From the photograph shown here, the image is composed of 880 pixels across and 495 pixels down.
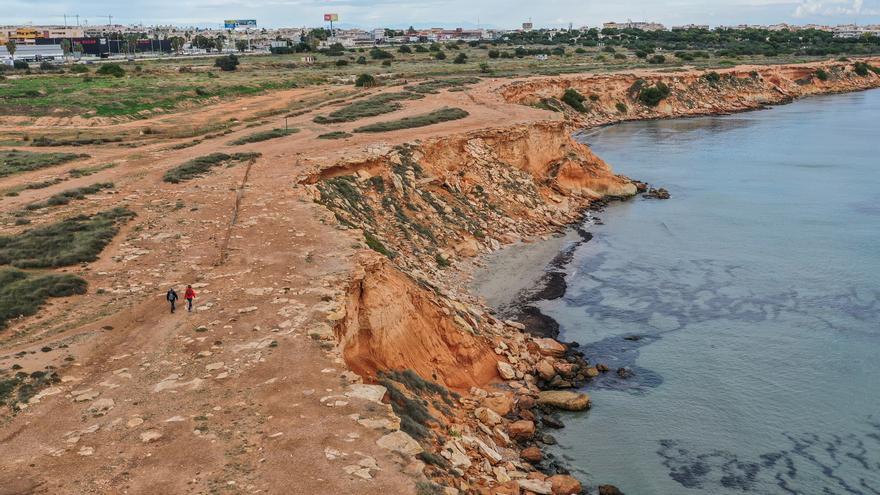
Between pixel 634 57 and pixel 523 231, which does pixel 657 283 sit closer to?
pixel 523 231

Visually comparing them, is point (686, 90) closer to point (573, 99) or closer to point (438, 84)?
point (573, 99)

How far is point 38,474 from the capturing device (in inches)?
487

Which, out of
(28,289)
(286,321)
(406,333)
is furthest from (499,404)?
(28,289)

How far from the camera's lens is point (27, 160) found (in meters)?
39.1

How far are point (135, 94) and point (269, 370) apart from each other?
54111 mm

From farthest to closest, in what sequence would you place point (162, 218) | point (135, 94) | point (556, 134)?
point (135, 94)
point (556, 134)
point (162, 218)

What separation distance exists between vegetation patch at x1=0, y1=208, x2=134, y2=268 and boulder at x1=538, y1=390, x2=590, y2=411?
14.6m

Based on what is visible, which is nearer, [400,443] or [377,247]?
[400,443]

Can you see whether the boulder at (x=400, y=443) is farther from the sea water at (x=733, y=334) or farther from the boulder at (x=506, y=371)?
the boulder at (x=506, y=371)

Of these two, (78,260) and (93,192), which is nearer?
(78,260)

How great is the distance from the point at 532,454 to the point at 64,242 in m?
16.7

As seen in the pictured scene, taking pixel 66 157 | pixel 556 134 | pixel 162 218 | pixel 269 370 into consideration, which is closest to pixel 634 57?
pixel 556 134

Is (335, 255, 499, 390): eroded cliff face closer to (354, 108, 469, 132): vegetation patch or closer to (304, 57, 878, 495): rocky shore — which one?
(304, 57, 878, 495): rocky shore

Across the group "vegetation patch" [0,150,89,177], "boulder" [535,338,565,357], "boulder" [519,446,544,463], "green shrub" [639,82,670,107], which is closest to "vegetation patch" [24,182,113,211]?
"vegetation patch" [0,150,89,177]
